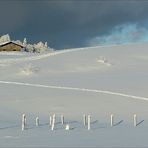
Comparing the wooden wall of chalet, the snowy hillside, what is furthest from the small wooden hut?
the snowy hillside

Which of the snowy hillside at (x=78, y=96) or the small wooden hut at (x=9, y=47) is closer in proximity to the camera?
the snowy hillside at (x=78, y=96)

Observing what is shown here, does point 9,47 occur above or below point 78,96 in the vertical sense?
above

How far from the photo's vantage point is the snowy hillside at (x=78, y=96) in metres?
26.0

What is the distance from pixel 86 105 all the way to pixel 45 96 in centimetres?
513

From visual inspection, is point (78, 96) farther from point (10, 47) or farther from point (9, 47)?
point (10, 47)

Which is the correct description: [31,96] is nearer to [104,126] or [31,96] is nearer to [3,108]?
[3,108]

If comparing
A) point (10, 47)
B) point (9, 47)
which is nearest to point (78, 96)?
point (9, 47)

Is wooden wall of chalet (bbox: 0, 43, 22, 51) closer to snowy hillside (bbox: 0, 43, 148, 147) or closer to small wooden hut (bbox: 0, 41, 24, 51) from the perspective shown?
small wooden hut (bbox: 0, 41, 24, 51)

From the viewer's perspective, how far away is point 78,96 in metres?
48.3

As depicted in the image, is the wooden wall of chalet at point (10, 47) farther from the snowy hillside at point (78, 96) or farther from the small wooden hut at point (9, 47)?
the snowy hillside at point (78, 96)

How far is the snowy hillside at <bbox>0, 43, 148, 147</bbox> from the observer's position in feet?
85.4

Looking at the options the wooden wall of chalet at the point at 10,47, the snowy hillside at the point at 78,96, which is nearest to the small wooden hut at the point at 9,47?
the wooden wall of chalet at the point at 10,47

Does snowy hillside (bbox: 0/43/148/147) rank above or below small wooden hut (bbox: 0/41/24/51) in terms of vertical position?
below

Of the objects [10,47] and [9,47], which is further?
[10,47]
